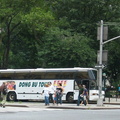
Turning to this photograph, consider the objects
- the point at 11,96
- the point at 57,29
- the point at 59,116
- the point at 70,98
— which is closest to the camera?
the point at 59,116

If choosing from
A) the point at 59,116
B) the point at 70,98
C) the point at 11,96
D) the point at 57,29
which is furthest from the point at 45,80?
the point at 59,116

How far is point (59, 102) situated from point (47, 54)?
14.3 m

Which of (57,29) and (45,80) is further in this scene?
(57,29)

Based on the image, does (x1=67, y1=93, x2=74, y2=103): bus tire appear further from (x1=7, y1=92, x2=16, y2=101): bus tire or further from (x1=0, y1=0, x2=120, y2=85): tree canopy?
(x1=0, y1=0, x2=120, y2=85): tree canopy

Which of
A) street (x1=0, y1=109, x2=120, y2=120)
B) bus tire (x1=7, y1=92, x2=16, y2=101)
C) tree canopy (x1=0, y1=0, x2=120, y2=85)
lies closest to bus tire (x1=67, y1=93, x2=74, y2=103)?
bus tire (x1=7, y1=92, x2=16, y2=101)

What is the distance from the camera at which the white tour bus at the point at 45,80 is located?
39.3 meters

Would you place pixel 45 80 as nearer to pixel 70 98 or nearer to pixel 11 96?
pixel 70 98

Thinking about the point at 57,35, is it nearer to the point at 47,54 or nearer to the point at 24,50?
the point at 47,54

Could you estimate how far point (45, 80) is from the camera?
4053 centimetres

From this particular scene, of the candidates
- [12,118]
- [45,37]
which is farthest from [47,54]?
[12,118]

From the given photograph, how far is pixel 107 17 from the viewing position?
54438 mm

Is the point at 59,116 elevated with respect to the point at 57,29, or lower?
lower

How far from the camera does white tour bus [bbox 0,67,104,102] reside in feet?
129

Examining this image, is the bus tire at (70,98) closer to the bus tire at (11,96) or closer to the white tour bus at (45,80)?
the white tour bus at (45,80)
